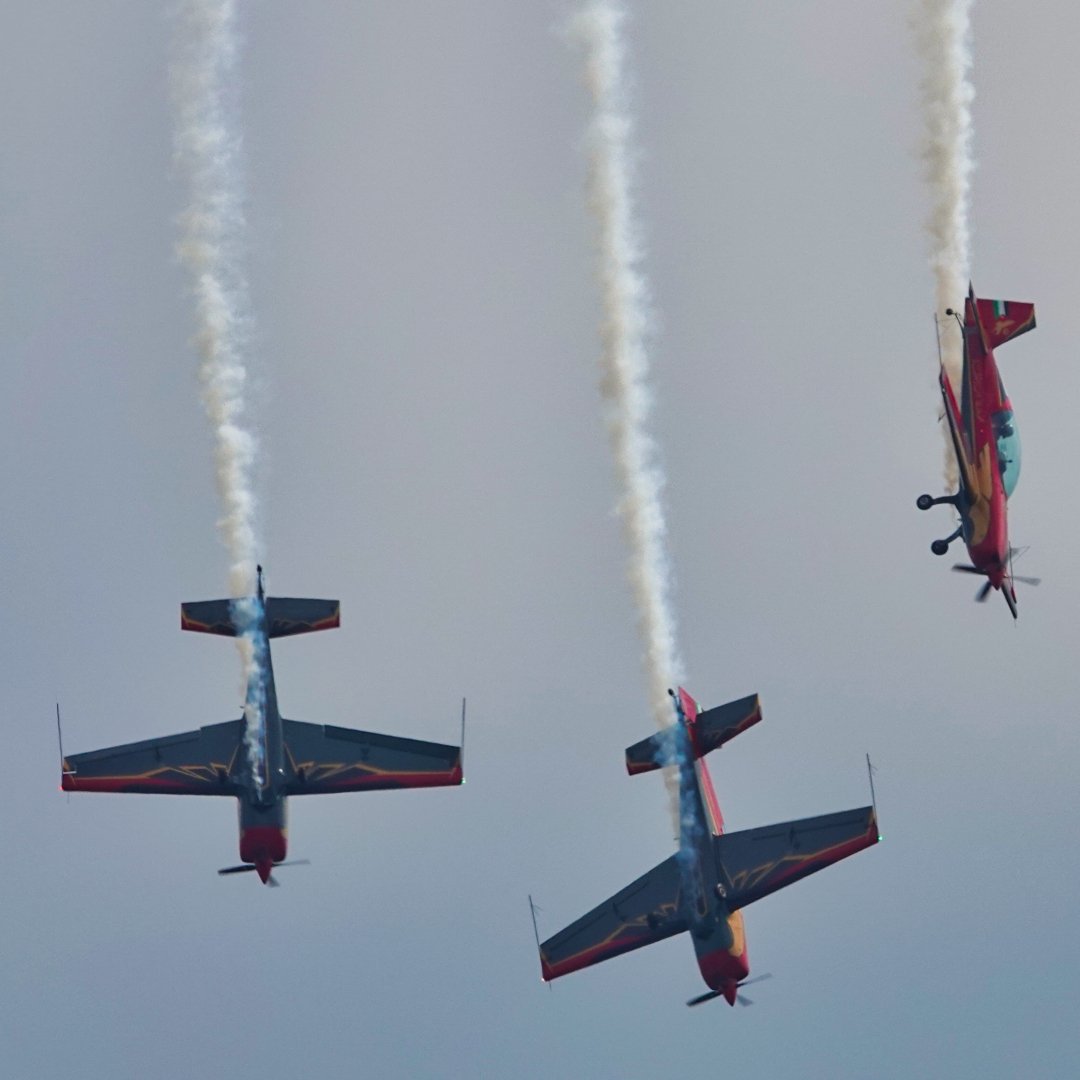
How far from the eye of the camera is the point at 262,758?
50312mm

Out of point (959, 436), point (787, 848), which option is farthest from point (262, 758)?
point (959, 436)

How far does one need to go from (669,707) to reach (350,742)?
9200mm

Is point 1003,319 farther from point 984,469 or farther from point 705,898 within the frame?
point 705,898

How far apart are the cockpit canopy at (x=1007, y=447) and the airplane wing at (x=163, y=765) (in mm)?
16658

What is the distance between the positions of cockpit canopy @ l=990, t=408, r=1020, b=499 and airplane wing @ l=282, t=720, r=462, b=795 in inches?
533

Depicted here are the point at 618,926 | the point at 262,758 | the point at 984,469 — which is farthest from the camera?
the point at 618,926

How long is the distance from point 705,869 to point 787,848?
2.30 metres

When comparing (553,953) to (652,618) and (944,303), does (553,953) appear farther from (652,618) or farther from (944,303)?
(944,303)

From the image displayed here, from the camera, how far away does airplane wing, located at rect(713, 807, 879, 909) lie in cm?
4969

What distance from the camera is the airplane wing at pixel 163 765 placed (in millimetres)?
51812

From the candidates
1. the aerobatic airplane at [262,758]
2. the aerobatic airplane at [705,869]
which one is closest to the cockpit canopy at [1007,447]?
the aerobatic airplane at [705,869]

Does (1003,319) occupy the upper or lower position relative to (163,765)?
upper

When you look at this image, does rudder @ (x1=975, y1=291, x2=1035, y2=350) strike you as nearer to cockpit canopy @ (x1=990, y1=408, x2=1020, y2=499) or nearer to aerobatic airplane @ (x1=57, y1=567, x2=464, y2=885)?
cockpit canopy @ (x1=990, y1=408, x2=1020, y2=499)

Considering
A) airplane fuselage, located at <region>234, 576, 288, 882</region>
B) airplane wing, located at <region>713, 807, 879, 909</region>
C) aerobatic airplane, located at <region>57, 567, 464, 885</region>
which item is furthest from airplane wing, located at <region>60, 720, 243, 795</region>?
airplane wing, located at <region>713, 807, 879, 909</region>
